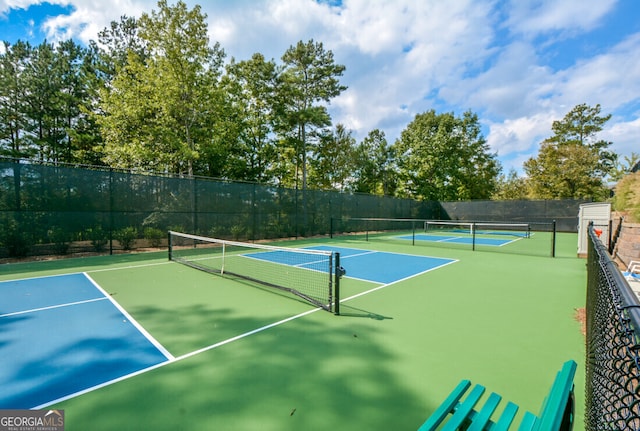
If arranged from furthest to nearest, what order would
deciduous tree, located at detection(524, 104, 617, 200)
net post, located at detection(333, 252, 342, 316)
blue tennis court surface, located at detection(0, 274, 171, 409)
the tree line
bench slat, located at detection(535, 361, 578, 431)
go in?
deciduous tree, located at detection(524, 104, 617, 200), the tree line, net post, located at detection(333, 252, 342, 316), blue tennis court surface, located at detection(0, 274, 171, 409), bench slat, located at detection(535, 361, 578, 431)

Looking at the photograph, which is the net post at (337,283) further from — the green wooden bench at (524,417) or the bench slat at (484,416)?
the bench slat at (484,416)

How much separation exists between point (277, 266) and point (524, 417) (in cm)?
662

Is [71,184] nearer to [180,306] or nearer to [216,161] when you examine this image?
[180,306]

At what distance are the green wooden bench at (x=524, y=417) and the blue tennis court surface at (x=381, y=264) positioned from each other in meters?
4.32

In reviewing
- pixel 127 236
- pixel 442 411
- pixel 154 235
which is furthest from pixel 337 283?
pixel 127 236

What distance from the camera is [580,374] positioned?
2.76 meters

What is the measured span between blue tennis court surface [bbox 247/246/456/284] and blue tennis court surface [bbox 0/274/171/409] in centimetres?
439

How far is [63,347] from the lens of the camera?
125 inches

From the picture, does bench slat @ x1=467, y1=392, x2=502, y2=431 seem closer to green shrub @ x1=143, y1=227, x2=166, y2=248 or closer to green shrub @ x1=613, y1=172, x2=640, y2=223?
green shrub @ x1=613, y1=172, x2=640, y2=223

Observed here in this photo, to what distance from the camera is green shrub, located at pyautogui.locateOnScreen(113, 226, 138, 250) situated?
9875 mm

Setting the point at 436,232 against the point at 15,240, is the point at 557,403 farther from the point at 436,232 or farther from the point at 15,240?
the point at 436,232

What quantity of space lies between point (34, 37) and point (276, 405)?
23.9m

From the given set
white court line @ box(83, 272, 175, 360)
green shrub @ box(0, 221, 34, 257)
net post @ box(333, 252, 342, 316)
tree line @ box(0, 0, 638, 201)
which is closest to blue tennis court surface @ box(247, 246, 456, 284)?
net post @ box(333, 252, 342, 316)

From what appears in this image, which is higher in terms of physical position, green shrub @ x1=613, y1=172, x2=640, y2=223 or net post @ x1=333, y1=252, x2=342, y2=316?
green shrub @ x1=613, y1=172, x2=640, y2=223
